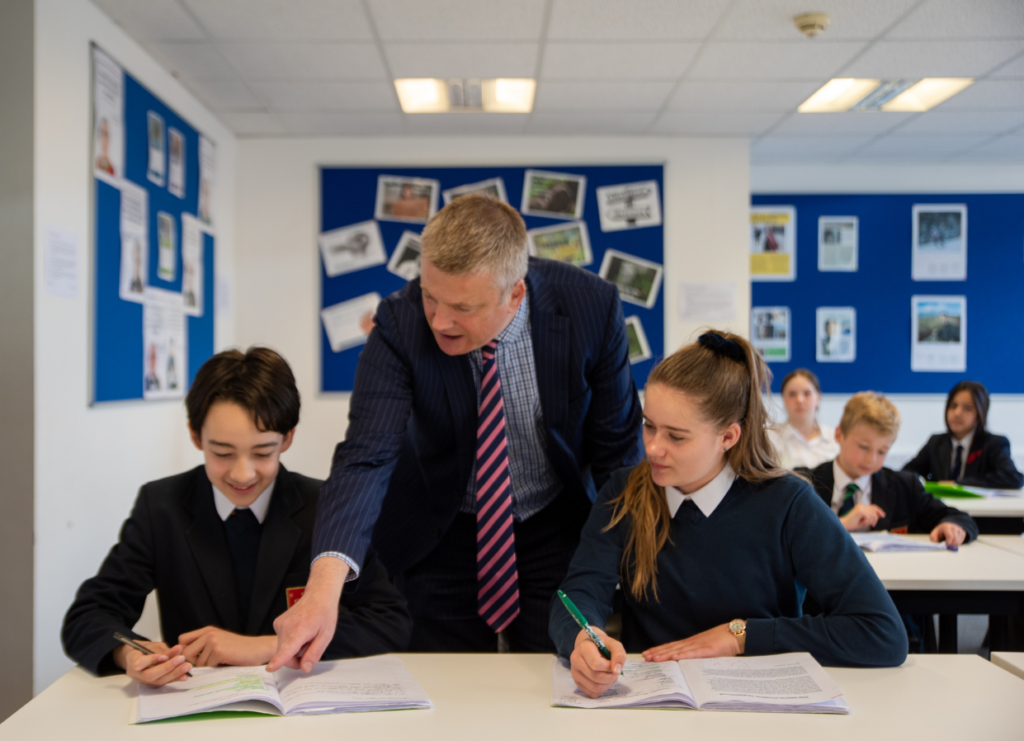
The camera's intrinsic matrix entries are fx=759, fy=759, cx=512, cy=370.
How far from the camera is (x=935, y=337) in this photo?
5.03 m

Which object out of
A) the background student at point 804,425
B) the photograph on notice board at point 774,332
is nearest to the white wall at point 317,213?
the background student at point 804,425

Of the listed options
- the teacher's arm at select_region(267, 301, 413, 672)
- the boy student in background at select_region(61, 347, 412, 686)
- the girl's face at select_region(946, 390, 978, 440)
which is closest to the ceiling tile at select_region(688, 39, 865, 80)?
the girl's face at select_region(946, 390, 978, 440)

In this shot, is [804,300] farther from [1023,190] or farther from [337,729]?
[337,729]

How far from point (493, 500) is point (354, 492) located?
322 millimetres

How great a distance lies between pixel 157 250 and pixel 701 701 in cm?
291

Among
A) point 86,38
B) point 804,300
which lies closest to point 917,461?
point 804,300

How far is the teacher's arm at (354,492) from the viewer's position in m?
1.06

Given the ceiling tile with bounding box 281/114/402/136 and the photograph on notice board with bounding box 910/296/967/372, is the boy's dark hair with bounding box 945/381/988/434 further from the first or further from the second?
the ceiling tile with bounding box 281/114/402/136

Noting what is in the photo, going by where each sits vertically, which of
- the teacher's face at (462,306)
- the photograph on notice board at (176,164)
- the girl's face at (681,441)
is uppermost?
the photograph on notice board at (176,164)

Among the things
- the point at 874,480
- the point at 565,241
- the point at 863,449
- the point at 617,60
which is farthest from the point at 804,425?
the point at 617,60

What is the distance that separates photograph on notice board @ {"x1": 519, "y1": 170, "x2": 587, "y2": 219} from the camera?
4293 millimetres

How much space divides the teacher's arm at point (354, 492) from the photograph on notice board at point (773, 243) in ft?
13.6

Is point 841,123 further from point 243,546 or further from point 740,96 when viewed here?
point 243,546

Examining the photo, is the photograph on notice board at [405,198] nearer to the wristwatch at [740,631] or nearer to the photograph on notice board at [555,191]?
the photograph on notice board at [555,191]
